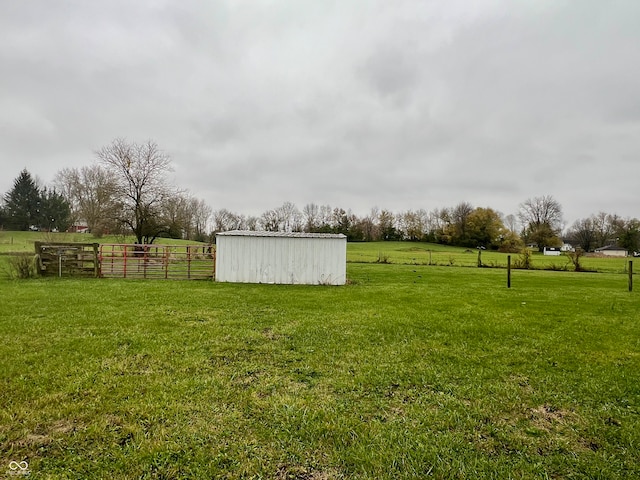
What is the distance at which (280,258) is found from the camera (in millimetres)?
13703

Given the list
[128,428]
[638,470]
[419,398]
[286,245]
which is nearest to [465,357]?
[419,398]

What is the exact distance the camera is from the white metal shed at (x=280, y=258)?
44.8ft

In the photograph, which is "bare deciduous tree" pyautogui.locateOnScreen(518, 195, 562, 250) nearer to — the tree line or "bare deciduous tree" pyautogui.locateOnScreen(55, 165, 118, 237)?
the tree line

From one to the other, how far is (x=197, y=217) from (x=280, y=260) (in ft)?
136

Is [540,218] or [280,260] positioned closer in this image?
[280,260]

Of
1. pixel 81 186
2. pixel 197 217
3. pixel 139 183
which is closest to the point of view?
pixel 139 183

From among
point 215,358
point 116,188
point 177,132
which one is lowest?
point 215,358

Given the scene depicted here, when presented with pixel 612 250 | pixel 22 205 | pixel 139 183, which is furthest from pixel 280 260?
pixel 612 250

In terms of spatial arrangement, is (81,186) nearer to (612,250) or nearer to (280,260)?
(280,260)

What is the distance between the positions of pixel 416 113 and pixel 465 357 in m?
17.9

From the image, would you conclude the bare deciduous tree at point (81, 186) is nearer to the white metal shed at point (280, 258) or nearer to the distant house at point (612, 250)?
the white metal shed at point (280, 258)

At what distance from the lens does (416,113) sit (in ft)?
63.6

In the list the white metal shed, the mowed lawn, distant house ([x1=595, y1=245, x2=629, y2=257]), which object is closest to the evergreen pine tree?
the white metal shed

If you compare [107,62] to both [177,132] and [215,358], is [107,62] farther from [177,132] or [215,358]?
[215,358]
